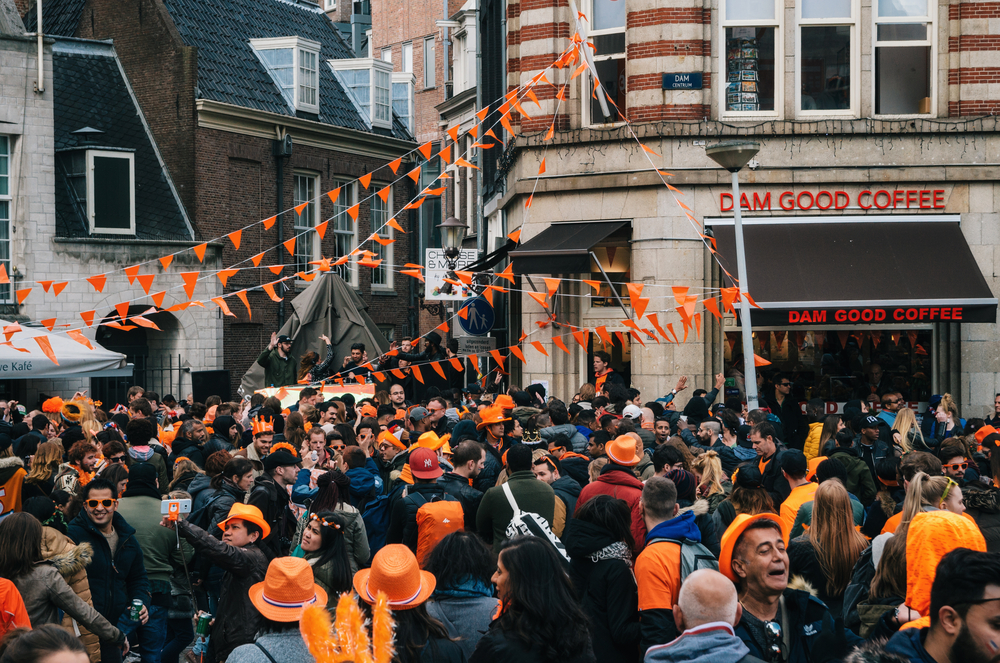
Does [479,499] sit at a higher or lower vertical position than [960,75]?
lower

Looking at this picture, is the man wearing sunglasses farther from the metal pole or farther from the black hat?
the metal pole

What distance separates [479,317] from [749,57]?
19.9 ft

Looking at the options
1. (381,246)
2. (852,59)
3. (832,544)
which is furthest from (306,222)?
(832,544)

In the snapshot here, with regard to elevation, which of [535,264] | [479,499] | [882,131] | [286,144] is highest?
[286,144]

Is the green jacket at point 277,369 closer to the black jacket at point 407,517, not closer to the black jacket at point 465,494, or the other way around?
the black jacket at point 465,494

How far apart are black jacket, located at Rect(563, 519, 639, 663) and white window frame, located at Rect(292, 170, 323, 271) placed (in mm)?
22847

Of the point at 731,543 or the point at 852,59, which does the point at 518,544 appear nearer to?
the point at 731,543

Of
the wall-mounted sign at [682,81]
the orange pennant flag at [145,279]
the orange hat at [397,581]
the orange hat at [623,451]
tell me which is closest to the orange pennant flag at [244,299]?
the orange pennant flag at [145,279]

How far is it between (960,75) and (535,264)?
667 cm

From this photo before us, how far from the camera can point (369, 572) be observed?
4402 mm

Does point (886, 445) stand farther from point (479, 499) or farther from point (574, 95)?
point (574, 95)

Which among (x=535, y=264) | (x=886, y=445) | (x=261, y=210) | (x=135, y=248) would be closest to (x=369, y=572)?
(x=886, y=445)

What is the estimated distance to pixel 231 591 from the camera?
541 centimetres

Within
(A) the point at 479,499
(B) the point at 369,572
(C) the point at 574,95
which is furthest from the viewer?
(C) the point at 574,95
